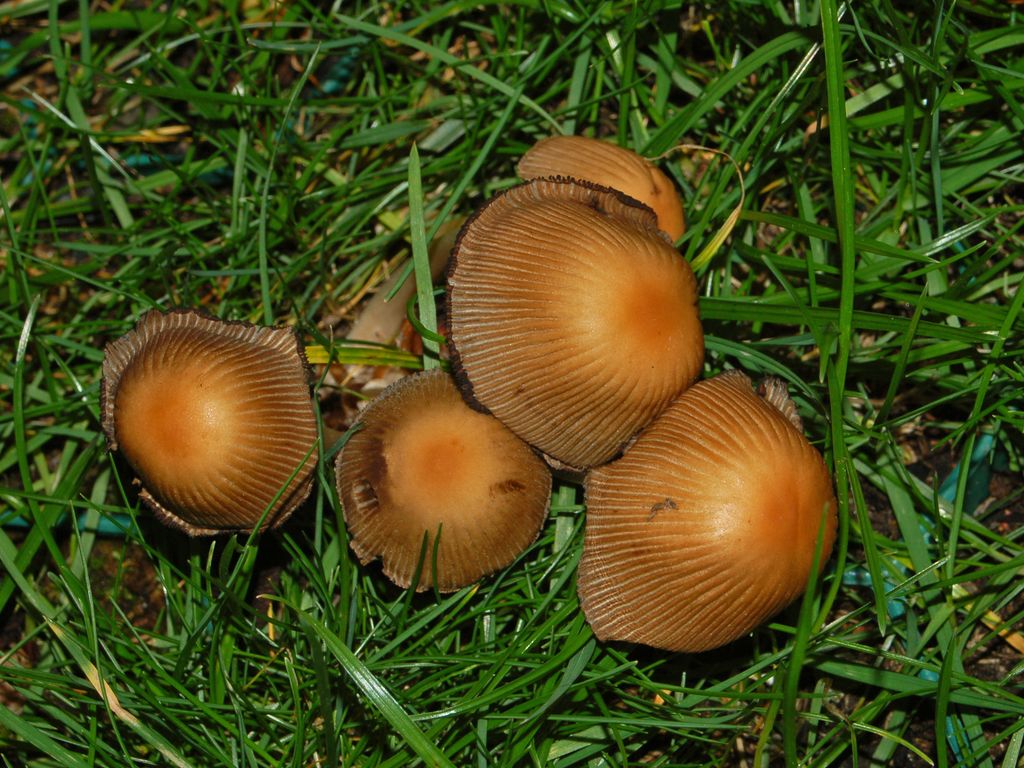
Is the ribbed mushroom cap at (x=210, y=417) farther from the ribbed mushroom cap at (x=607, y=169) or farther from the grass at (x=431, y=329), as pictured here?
the ribbed mushroom cap at (x=607, y=169)

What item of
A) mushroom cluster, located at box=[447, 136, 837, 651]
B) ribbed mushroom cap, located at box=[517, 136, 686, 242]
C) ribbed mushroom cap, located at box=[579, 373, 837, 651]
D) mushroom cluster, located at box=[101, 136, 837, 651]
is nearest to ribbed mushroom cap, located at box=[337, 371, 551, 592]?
mushroom cluster, located at box=[101, 136, 837, 651]

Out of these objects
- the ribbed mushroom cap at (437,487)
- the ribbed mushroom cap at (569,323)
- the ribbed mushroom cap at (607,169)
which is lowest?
the ribbed mushroom cap at (437,487)

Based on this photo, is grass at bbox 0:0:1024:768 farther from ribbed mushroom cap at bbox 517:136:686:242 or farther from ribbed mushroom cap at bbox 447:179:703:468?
ribbed mushroom cap at bbox 447:179:703:468

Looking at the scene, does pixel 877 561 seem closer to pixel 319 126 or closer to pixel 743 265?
pixel 743 265

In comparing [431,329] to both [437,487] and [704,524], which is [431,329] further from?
[704,524]

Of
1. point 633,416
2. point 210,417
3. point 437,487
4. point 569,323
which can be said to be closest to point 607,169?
point 569,323

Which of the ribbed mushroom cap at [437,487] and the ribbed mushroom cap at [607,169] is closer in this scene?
the ribbed mushroom cap at [437,487]

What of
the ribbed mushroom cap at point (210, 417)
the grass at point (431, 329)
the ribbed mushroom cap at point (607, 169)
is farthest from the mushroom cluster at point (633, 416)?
the ribbed mushroom cap at point (210, 417)
